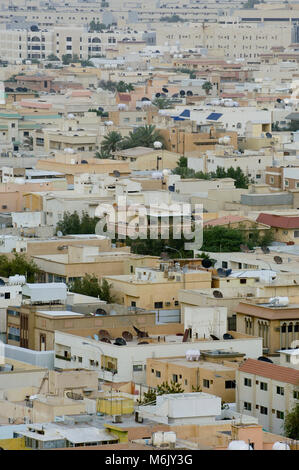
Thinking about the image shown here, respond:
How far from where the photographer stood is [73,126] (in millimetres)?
59312

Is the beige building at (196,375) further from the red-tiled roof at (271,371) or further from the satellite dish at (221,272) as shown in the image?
the satellite dish at (221,272)

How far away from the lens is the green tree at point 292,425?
23.6 m

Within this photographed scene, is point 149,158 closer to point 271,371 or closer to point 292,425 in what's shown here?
point 271,371

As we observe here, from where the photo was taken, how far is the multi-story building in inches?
976

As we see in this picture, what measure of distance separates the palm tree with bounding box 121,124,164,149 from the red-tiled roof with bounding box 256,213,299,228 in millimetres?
15912

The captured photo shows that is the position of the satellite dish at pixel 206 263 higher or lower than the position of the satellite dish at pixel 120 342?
higher

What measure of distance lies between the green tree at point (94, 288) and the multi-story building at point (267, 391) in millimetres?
6269

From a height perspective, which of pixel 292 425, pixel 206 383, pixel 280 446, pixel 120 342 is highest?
pixel 280 446

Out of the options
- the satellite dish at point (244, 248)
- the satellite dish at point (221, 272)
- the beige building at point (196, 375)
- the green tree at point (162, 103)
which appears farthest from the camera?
the green tree at point (162, 103)

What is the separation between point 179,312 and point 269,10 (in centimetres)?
9571

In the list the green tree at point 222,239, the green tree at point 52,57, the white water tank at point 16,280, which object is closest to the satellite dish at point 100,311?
the white water tank at point 16,280

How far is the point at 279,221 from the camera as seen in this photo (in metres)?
39.3

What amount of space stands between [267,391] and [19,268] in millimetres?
9044

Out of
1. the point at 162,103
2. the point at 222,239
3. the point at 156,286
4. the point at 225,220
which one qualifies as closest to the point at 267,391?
the point at 156,286
